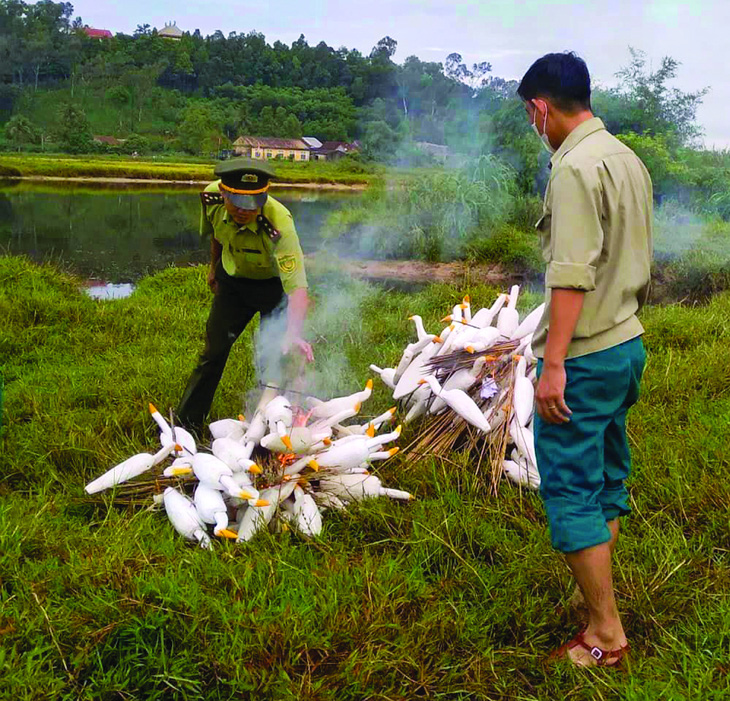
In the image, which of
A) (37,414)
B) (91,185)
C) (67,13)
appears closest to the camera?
(37,414)

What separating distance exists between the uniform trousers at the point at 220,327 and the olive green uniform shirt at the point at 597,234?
2.14 metres

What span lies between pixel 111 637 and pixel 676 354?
4635mm

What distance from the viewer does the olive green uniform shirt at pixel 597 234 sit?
2.09 meters

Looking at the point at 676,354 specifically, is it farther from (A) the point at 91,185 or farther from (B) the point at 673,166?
(A) the point at 91,185

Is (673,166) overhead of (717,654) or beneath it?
overhead

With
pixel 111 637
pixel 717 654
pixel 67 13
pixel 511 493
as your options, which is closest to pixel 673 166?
pixel 511 493

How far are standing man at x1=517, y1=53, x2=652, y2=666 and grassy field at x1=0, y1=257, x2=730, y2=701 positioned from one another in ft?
0.90

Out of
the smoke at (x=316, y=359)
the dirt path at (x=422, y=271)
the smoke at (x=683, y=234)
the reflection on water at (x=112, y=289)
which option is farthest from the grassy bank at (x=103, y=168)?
the smoke at (x=316, y=359)

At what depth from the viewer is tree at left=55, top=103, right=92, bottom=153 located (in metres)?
39.4

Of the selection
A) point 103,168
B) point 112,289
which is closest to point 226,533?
point 112,289

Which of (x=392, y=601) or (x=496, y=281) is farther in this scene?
(x=496, y=281)

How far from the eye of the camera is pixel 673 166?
12281 mm

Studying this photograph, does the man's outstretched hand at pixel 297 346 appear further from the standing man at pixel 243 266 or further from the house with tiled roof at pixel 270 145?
the house with tiled roof at pixel 270 145

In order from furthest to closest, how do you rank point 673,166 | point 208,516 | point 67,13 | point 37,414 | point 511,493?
point 67,13 → point 673,166 → point 37,414 → point 511,493 → point 208,516
